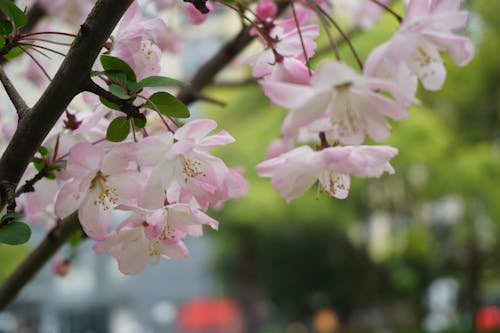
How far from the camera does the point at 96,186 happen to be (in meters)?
0.50

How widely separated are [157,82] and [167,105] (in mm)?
22

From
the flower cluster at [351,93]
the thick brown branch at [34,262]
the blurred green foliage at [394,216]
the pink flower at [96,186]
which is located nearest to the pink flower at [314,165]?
the flower cluster at [351,93]

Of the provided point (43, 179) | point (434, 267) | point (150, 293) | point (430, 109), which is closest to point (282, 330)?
point (150, 293)

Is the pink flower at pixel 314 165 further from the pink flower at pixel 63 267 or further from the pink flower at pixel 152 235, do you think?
the pink flower at pixel 63 267

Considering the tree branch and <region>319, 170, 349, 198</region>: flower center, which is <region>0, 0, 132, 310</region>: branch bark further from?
<region>319, 170, 349, 198</region>: flower center

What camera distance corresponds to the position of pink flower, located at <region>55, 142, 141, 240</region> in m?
0.47

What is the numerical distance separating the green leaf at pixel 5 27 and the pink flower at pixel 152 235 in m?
0.17

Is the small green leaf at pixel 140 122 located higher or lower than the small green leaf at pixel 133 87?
lower

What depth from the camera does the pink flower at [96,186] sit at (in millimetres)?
467

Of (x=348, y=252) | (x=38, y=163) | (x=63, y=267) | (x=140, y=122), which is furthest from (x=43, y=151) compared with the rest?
(x=348, y=252)

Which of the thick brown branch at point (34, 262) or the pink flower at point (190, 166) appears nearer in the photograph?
the pink flower at point (190, 166)

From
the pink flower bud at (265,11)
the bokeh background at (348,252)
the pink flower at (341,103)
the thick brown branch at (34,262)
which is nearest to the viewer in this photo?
the pink flower at (341,103)

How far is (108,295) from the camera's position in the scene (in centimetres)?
1472

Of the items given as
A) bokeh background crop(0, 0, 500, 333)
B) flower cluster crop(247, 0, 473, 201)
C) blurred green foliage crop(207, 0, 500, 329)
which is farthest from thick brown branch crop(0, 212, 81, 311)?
blurred green foliage crop(207, 0, 500, 329)
